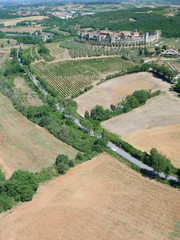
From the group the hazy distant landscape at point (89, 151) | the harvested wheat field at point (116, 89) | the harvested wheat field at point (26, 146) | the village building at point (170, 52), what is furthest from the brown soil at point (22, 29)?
the harvested wheat field at point (26, 146)

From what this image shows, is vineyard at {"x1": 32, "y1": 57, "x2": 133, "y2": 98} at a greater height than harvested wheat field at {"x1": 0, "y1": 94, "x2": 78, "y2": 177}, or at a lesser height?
greater

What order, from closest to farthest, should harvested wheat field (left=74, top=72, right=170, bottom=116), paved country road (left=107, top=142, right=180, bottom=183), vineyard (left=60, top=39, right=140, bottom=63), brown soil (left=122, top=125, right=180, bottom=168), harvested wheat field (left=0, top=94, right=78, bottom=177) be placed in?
paved country road (left=107, top=142, right=180, bottom=183) → harvested wheat field (left=0, top=94, right=78, bottom=177) → brown soil (left=122, top=125, right=180, bottom=168) → harvested wheat field (left=74, top=72, right=170, bottom=116) → vineyard (left=60, top=39, right=140, bottom=63)

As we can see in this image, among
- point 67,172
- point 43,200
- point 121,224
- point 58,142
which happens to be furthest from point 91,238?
point 58,142

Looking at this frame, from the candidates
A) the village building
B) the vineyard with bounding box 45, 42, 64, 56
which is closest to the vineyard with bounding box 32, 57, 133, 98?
the vineyard with bounding box 45, 42, 64, 56

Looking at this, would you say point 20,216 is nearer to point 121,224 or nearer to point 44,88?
point 121,224

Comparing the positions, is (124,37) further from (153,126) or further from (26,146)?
(26,146)

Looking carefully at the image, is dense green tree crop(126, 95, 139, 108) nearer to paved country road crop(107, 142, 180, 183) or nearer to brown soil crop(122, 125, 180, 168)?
brown soil crop(122, 125, 180, 168)

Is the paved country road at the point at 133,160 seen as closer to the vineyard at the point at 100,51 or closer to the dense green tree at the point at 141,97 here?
the dense green tree at the point at 141,97

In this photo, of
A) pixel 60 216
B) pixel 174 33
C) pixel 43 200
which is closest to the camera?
pixel 60 216
